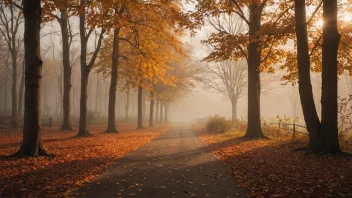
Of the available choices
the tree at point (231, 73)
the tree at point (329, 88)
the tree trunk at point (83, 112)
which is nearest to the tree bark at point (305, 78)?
the tree at point (329, 88)

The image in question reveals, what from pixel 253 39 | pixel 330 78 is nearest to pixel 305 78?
pixel 330 78

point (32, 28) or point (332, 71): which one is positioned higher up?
point (32, 28)

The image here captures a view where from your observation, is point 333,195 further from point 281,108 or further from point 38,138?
point 281,108

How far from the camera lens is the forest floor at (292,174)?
209 inches

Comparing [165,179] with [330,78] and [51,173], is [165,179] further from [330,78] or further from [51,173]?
[330,78]

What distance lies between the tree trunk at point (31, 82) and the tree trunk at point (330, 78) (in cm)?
981

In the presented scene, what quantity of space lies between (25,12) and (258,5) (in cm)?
1164

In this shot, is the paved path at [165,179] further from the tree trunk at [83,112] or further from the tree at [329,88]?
the tree trunk at [83,112]

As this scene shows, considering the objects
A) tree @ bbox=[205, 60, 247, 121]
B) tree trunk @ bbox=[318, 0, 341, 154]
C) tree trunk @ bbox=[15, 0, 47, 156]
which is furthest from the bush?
tree trunk @ bbox=[15, 0, 47, 156]

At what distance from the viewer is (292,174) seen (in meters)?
6.56

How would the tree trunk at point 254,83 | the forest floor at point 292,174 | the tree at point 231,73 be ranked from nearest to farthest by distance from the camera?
the forest floor at point 292,174, the tree trunk at point 254,83, the tree at point 231,73

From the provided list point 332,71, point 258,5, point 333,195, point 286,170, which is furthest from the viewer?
point 258,5

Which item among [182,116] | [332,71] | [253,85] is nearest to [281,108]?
[182,116]

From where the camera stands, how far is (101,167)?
772cm
